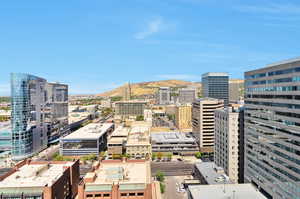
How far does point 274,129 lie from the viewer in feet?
181

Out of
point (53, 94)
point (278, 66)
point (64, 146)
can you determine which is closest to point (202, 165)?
point (278, 66)

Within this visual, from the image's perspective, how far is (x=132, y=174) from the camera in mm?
55812

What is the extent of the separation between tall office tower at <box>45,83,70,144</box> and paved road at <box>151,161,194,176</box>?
76.1 metres

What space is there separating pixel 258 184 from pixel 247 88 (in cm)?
2759

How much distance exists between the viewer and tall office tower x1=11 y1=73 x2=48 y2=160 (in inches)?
4375

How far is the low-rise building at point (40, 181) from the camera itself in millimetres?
48844

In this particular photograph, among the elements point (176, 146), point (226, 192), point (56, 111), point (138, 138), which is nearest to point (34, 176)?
point (226, 192)

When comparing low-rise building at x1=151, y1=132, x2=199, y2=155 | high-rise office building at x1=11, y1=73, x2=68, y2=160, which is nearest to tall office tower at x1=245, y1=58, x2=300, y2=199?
low-rise building at x1=151, y1=132, x2=199, y2=155

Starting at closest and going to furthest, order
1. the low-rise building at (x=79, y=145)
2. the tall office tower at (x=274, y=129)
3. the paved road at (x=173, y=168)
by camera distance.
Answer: the tall office tower at (x=274, y=129), the paved road at (x=173, y=168), the low-rise building at (x=79, y=145)

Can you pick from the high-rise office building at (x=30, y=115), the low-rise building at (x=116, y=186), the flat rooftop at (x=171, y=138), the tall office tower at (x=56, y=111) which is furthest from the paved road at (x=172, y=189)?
the tall office tower at (x=56, y=111)

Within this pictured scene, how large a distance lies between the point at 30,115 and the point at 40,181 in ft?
242

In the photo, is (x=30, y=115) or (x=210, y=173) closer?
(x=210, y=173)

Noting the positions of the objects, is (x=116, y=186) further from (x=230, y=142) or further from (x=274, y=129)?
(x=230, y=142)

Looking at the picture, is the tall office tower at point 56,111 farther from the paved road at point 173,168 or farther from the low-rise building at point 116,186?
the low-rise building at point 116,186
